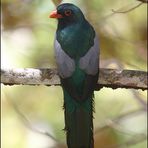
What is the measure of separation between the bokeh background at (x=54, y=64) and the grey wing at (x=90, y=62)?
131 cm

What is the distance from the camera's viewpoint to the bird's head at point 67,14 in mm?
3895

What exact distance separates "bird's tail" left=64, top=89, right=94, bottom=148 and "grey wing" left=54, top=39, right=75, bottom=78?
0.13m

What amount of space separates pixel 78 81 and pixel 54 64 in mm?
1744

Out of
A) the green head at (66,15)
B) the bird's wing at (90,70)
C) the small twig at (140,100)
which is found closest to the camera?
the bird's wing at (90,70)

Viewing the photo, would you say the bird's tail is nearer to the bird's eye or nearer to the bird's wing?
the bird's wing

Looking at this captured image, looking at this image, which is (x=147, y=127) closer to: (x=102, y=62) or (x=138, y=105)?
(x=138, y=105)

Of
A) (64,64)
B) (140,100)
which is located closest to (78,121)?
(64,64)

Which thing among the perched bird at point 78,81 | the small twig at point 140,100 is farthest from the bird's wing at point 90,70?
the small twig at point 140,100

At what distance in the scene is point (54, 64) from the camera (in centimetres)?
526

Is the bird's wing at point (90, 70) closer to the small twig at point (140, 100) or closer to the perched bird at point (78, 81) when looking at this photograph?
the perched bird at point (78, 81)

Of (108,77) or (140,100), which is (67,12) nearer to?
(108,77)

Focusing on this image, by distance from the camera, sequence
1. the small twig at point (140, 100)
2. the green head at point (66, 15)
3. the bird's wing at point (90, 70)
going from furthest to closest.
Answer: the small twig at point (140, 100) → the green head at point (66, 15) → the bird's wing at point (90, 70)

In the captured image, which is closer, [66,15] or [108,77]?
[108,77]

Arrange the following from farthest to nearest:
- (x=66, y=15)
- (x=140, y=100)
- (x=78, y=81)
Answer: (x=140, y=100) < (x=66, y=15) < (x=78, y=81)
